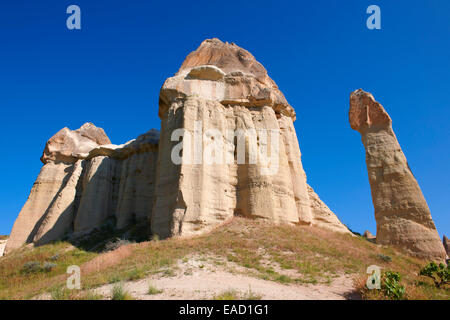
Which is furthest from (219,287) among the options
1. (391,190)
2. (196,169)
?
(391,190)

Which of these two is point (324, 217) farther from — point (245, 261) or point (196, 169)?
point (245, 261)

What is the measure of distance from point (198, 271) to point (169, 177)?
28.8 ft

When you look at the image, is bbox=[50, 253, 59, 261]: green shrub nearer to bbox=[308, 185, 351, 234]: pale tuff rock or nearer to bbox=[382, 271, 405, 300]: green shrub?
bbox=[308, 185, 351, 234]: pale tuff rock

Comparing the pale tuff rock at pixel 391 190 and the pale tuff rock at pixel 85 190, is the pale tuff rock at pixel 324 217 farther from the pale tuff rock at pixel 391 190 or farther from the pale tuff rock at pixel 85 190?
the pale tuff rock at pixel 85 190

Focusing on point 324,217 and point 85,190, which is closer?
point 324,217

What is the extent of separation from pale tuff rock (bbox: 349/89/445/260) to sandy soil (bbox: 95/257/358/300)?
1089cm

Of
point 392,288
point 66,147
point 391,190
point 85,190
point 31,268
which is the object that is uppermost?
point 66,147

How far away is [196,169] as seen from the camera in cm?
1786

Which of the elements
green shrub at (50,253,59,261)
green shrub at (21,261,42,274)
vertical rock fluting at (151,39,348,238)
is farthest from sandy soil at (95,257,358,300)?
green shrub at (50,253,59,261)

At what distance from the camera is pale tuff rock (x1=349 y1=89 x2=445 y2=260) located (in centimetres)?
1868

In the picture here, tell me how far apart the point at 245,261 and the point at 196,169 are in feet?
23.5

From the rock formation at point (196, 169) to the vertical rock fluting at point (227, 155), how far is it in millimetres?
67

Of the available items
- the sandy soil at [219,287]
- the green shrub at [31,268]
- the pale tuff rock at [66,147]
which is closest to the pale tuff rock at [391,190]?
the sandy soil at [219,287]

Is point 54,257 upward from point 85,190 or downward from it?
downward
